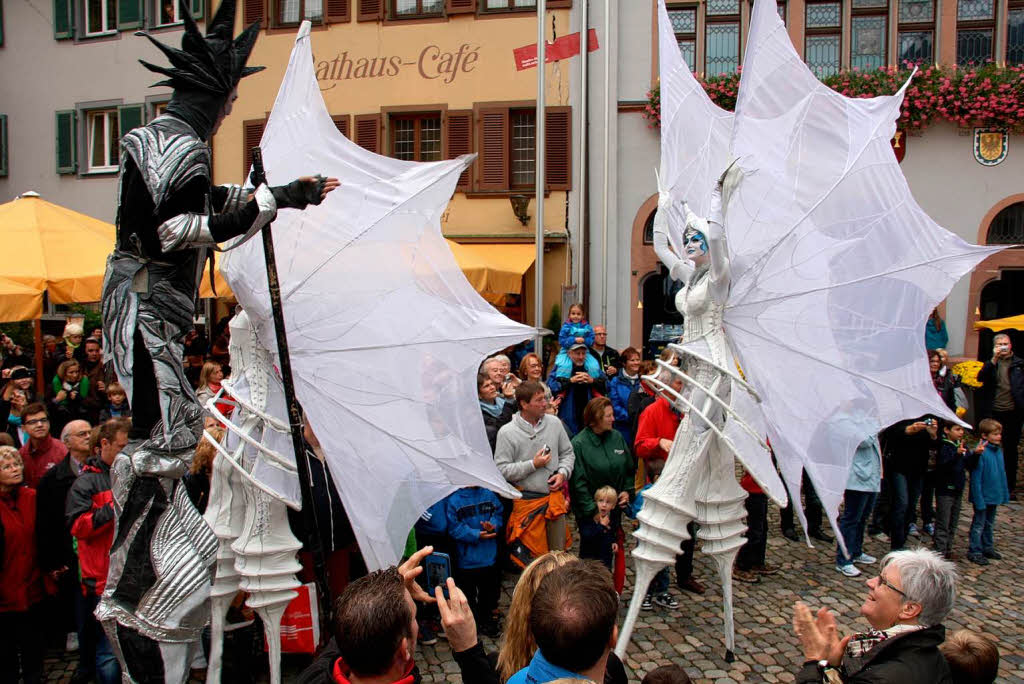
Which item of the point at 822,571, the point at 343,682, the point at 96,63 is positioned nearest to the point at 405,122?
the point at 96,63

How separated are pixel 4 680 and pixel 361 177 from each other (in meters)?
2.95

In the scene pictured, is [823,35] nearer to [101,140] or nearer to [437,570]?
[437,570]

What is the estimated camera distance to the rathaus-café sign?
1400cm

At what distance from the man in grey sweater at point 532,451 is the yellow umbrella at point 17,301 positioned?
13.2 feet

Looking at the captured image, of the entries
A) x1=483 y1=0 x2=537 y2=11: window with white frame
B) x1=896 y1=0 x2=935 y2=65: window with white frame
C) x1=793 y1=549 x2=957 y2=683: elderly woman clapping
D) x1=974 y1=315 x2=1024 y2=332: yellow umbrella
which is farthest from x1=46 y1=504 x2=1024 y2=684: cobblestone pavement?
x1=483 y1=0 x2=537 y2=11: window with white frame

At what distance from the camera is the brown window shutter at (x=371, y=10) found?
46.5 ft

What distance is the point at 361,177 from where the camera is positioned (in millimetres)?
3777

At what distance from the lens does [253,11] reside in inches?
584

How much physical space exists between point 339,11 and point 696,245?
11.9 metres

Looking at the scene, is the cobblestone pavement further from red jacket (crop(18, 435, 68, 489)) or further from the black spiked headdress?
the black spiked headdress

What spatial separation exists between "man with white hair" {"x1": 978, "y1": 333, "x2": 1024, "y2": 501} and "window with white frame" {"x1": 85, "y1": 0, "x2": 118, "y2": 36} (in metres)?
15.3

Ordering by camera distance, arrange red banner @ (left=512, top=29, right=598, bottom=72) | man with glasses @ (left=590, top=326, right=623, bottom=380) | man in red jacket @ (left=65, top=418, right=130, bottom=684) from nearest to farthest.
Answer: man in red jacket @ (left=65, top=418, right=130, bottom=684) < man with glasses @ (left=590, top=326, right=623, bottom=380) < red banner @ (left=512, top=29, right=598, bottom=72)

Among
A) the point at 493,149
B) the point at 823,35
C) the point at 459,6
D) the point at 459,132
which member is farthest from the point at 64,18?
the point at 823,35

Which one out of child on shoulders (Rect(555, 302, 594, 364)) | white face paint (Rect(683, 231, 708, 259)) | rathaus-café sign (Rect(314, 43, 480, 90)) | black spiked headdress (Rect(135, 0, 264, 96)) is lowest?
child on shoulders (Rect(555, 302, 594, 364))
